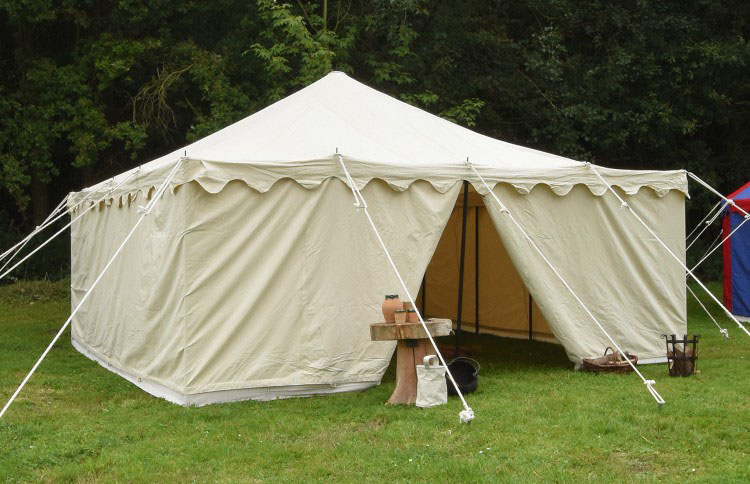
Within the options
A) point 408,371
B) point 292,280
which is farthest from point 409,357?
point 292,280

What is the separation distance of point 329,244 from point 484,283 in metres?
4.05

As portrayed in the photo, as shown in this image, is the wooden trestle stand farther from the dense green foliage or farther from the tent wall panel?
the dense green foliage

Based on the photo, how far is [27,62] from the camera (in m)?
17.2

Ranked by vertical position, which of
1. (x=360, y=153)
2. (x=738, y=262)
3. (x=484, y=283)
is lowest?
(x=484, y=283)

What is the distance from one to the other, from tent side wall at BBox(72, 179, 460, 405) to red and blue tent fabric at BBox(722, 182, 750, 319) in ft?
19.0

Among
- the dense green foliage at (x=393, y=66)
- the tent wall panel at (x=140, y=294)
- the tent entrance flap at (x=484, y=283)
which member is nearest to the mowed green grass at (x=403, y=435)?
the tent wall panel at (x=140, y=294)

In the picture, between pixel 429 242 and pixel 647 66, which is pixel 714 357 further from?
pixel 647 66

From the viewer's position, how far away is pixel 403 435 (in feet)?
18.5

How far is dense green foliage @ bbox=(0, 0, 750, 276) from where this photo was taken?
16594 millimetres

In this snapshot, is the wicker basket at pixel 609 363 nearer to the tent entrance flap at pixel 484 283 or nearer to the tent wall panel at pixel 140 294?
the tent entrance flap at pixel 484 283

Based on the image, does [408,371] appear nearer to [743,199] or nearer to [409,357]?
[409,357]

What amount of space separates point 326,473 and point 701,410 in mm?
2601

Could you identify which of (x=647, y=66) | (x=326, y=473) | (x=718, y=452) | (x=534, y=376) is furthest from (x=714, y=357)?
(x=647, y=66)

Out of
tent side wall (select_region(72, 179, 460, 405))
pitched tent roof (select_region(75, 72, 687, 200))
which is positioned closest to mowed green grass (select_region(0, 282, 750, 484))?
tent side wall (select_region(72, 179, 460, 405))
